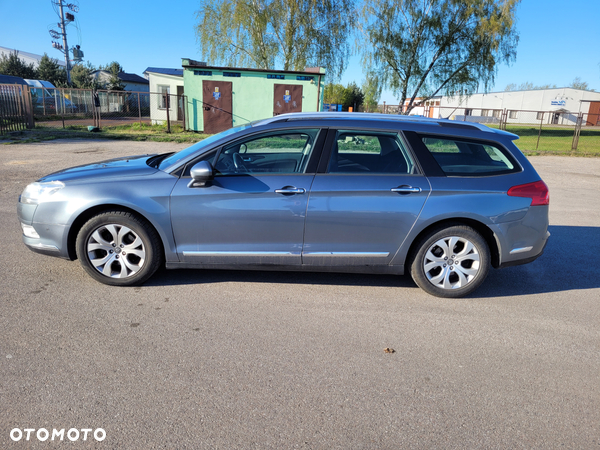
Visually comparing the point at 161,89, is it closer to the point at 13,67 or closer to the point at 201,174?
the point at 13,67

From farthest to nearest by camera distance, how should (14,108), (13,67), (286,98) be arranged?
(13,67) → (286,98) → (14,108)

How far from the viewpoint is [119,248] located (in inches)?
164

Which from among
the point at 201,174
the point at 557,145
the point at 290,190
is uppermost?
the point at 201,174

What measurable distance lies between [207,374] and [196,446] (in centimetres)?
64

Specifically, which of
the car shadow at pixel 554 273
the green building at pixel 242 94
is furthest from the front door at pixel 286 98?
the car shadow at pixel 554 273

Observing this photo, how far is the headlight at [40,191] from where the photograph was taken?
4.16m

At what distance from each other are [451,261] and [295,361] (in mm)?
1952

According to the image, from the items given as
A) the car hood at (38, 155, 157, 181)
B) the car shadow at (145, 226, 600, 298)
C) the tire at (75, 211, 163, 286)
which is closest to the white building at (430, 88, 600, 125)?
the car shadow at (145, 226, 600, 298)

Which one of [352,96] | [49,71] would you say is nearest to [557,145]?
[352,96]

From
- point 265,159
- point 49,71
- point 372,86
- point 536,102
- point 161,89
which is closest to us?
point 265,159

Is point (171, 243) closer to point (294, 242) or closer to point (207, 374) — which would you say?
point (294, 242)

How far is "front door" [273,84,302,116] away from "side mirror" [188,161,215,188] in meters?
20.1

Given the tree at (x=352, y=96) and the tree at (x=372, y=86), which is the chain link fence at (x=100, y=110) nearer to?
the tree at (x=372, y=86)

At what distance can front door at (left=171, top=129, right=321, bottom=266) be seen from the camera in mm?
4043
